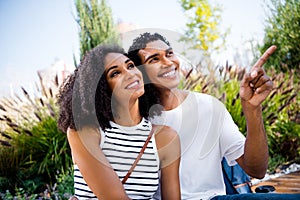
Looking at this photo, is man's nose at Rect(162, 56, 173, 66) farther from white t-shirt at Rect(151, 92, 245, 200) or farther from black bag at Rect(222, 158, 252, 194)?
black bag at Rect(222, 158, 252, 194)

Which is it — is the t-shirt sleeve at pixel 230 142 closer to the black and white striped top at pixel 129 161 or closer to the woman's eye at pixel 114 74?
the black and white striped top at pixel 129 161

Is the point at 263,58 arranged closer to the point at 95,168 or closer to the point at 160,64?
the point at 160,64

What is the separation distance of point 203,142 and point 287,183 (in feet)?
7.34

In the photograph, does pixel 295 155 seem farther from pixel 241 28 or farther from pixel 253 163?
pixel 241 28

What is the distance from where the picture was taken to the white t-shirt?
5.16 ft

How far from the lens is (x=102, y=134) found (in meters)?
1.28

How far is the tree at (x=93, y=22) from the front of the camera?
7.68 metres

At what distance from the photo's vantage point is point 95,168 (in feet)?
3.91

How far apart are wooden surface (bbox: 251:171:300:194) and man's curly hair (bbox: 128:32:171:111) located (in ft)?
6.78

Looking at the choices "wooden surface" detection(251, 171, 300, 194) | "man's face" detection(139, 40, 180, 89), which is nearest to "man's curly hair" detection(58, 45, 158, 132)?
"man's face" detection(139, 40, 180, 89)

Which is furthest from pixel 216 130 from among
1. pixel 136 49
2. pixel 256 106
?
pixel 136 49

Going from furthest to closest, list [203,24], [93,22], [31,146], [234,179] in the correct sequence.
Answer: [203,24], [93,22], [31,146], [234,179]

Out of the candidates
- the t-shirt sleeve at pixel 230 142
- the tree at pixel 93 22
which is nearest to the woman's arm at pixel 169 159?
the t-shirt sleeve at pixel 230 142

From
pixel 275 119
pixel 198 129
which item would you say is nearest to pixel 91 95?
pixel 198 129
